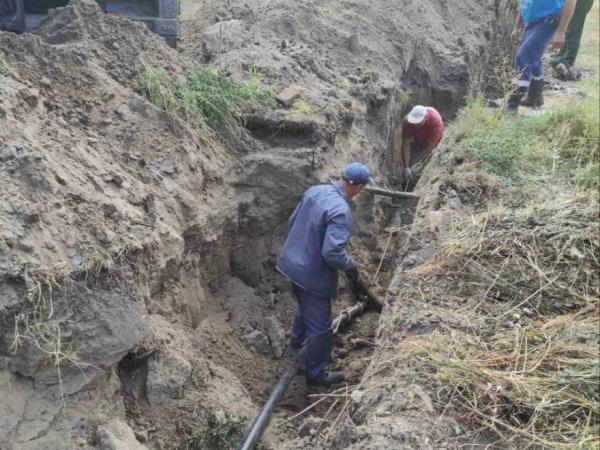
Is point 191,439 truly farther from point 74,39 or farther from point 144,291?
point 74,39

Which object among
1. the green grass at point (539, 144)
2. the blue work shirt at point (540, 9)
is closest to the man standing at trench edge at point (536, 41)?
the blue work shirt at point (540, 9)

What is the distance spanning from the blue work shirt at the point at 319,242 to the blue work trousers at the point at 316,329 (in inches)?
4.3

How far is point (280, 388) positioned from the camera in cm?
482

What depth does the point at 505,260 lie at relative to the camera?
3.99 metres

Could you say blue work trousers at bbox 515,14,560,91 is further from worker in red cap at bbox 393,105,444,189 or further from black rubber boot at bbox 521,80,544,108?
worker in red cap at bbox 393,105,444,189

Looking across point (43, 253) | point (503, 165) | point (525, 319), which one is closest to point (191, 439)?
point (43, 253)

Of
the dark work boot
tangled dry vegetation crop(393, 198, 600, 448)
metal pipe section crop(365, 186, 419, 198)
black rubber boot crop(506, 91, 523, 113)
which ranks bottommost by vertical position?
the dark work boot

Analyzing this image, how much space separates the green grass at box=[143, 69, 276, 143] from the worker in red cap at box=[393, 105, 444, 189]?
7.17 ft

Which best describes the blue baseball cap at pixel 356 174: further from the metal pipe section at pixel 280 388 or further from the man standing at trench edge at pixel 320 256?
the metal pipe section at pixel 280 388

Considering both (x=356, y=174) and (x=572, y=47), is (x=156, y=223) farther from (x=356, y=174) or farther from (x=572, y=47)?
(x=572, y=47)

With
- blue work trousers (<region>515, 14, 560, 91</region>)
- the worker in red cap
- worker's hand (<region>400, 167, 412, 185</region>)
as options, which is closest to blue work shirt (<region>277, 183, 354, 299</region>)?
the worker in red cap

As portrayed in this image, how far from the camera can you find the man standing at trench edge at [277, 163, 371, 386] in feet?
16.0

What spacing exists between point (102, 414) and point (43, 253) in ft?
3.34

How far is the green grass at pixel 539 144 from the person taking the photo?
5102 millimetres
